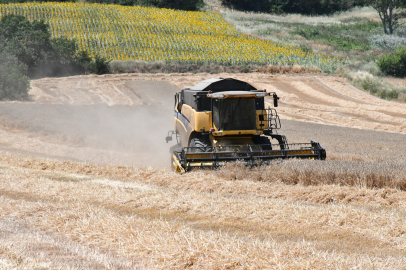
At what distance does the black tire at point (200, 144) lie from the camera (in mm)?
12641

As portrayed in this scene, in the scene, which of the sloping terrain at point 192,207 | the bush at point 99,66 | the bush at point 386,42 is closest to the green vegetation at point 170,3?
the bush at point 386,42

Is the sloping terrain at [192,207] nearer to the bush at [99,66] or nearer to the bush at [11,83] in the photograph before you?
the bush at [11,83]

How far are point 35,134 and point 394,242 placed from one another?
59.2 feet

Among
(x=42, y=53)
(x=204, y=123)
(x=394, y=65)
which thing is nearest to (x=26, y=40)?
(x=42, y=53)

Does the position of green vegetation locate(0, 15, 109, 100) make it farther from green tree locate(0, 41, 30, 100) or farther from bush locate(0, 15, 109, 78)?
green tree locate(0, 41, 30, 100)

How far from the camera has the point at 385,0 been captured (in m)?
61.7

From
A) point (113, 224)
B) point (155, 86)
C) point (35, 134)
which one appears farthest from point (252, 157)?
point (155, 86)

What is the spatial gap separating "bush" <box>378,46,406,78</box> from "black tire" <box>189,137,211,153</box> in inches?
1435

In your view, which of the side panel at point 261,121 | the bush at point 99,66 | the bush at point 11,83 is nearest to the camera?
the side panel at point 261,121

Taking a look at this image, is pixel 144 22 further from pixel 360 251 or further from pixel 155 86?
pixel 360 251

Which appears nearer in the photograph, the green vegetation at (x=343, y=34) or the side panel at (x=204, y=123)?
the side panel at (x=204, y=123)

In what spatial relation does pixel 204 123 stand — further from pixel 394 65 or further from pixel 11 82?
pixel 394 65

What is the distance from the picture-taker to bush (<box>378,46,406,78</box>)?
144 ft

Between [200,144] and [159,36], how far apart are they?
4422 cm
